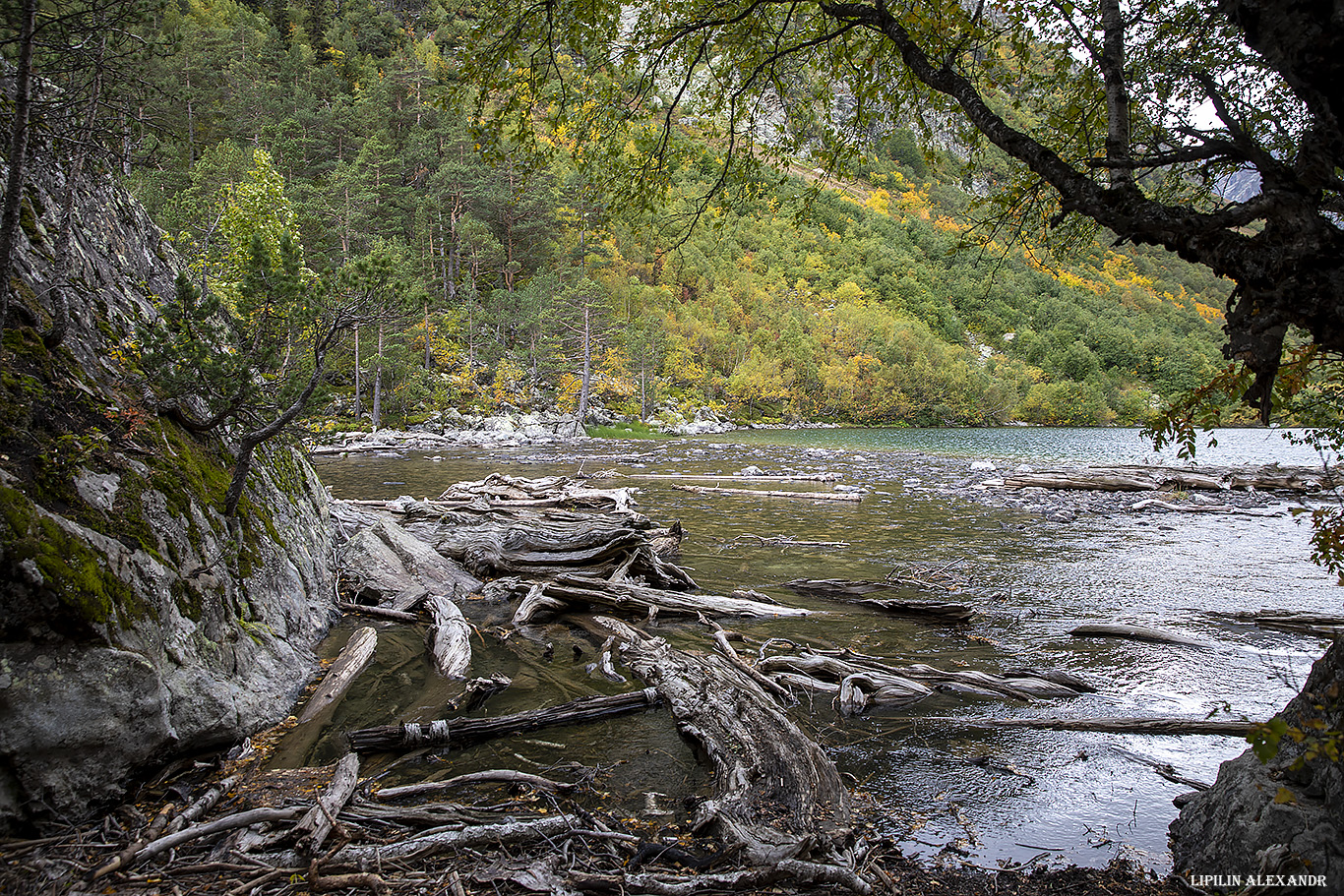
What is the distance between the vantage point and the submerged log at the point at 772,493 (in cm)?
2192

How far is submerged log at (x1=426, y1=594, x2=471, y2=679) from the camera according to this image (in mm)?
7264

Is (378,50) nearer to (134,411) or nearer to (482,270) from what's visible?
(482,270)

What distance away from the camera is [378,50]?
343 feet

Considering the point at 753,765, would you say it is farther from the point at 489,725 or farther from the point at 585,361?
the point at 585,361

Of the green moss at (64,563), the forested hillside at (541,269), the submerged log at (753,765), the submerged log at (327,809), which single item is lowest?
the submerged log at (753,765)

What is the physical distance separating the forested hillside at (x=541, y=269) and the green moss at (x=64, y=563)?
103 inches

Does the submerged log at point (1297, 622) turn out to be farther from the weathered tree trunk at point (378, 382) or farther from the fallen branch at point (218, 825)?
the weathered tree trunk at point (378, 382)

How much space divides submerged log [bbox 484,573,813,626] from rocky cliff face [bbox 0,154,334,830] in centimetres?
350

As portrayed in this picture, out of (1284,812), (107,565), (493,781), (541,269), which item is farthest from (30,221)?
(541,269)

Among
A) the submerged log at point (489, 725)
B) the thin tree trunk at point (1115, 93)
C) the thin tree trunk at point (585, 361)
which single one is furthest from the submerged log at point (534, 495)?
the thin tree trunk at point (585, 361)

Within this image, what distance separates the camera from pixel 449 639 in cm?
782

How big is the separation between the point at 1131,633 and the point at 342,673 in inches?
423

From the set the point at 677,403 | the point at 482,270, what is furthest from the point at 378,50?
the point at 677,403

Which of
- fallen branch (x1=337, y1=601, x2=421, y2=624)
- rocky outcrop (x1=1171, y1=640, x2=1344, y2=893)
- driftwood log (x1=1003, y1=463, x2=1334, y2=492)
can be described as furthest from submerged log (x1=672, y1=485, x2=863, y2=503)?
rocky outcrop (x1=1171, y1=640, x2=1344, y2=893)
